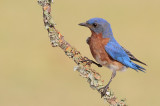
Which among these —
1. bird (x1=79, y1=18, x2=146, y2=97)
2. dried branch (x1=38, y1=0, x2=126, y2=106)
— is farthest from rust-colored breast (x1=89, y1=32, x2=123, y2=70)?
dried branch (x1=38, y1=0, x2=126, y2=106)

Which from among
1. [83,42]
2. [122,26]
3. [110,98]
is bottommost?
[110,98]

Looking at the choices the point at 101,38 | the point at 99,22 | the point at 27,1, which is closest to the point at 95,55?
the point at 101,38

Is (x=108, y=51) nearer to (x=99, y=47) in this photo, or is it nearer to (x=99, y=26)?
(x=99, y=47)

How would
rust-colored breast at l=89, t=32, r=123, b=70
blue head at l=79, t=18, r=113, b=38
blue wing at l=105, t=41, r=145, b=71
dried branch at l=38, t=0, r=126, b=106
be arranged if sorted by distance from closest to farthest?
dried branch at l=38, t=0, r=126, b=106 → blue head at l=79, t=18, r=113, b=38 → blue wing at l=105, t=41, r=145, b=71 → rust-colored breast at l=89, t=32, r=123, b=70

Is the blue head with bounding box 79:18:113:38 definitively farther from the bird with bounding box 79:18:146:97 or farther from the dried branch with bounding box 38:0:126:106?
the dried branch with bounding box 38:0:126:106

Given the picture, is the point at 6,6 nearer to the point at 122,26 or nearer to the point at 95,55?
the point at 122,26

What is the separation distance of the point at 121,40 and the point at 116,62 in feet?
21.4

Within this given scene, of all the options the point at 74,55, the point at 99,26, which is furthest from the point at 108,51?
the point at 74,55

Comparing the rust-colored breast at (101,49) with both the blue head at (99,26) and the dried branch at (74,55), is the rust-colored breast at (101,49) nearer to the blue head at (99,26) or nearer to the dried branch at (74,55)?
the blue head at (99,26)

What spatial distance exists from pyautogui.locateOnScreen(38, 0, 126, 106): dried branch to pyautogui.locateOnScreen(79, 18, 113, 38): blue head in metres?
0.90

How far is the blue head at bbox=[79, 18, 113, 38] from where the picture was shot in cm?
343

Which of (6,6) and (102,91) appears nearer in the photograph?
(102,91)

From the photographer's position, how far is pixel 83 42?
31.8 feet

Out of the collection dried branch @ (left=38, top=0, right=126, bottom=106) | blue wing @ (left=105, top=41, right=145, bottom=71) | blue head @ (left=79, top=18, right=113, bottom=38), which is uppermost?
blue head @ (left=79, top=18, right=113, bottom=38)
